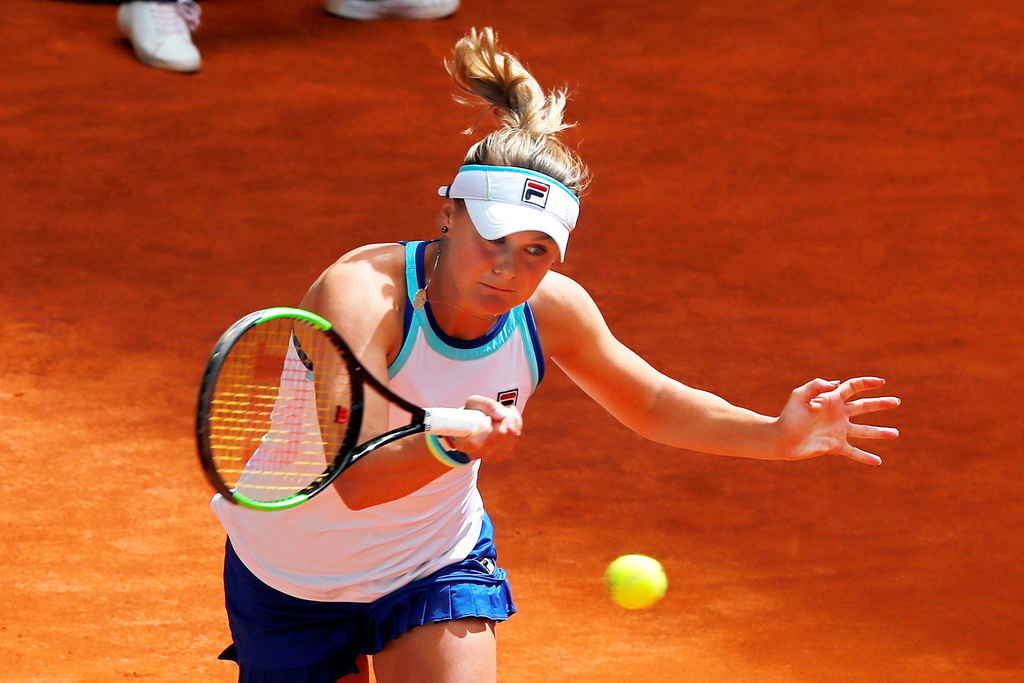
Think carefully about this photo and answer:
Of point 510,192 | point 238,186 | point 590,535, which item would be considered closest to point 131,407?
point 590,535

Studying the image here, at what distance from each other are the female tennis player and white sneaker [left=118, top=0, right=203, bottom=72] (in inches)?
232

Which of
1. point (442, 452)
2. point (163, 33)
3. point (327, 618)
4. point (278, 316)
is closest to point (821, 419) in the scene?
point (442, 452)

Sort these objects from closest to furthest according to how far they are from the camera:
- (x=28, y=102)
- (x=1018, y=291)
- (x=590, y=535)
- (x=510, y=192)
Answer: (x=510, y=192) → (x=590, y=535) → (x=1018, y=291) → (x=28, y=102)

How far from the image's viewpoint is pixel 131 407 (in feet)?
16.0

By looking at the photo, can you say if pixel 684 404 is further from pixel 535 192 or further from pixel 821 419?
pixel 535 192

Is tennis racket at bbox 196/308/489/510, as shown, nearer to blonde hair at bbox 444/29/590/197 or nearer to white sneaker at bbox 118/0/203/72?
blonde hair at bbox 444/29/590/197

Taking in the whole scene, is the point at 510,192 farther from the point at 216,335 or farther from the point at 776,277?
the point at 776,277

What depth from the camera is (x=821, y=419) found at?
2658 millimetres

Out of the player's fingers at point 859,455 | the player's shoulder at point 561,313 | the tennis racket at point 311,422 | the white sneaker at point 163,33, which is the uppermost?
the white sneaker at point 163,33

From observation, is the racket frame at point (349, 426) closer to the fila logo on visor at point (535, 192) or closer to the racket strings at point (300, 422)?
the racket strings at point (300, 422)

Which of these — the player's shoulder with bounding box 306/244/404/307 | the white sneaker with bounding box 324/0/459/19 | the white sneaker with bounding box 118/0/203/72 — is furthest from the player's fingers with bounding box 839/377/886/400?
the white sneaker with bounding box 324/0/459/19

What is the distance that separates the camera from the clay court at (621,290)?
12.9ft

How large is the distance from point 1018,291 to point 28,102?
5808mm

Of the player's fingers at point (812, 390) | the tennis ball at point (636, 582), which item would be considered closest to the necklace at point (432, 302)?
the player's fingers at point (812, 390)
